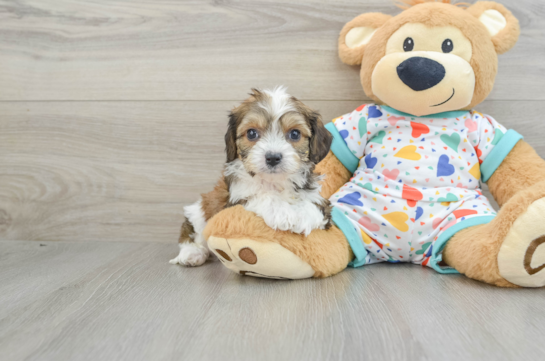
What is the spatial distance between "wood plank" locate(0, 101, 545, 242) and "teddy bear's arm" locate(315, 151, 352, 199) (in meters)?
0.33

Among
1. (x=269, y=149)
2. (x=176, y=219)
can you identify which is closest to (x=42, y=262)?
(x=176, y=219)

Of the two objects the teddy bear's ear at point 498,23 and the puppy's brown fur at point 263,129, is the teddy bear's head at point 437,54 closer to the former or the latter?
the teddy bear's ear at point 498,23

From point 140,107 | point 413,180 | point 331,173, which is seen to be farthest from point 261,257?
point 140,107

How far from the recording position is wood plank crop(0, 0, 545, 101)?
1.98m

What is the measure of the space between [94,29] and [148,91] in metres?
0.41

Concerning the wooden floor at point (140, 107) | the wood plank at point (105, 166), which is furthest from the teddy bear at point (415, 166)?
the wood plank at point (105, 166)

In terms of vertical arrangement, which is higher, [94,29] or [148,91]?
[94,29]

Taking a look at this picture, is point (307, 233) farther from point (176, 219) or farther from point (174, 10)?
point (174, 10)

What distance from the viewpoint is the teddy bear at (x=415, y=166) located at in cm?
141

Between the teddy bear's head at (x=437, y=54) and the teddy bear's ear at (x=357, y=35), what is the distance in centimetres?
8

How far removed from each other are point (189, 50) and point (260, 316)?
1.42 metres

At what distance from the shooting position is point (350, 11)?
198cm

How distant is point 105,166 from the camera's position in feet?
A: 7.07

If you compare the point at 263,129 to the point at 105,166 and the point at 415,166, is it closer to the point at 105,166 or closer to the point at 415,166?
the point at 415,166
